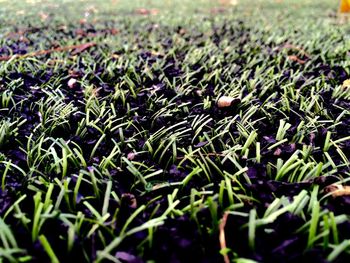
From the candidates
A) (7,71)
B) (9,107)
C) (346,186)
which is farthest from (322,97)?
(7,71)

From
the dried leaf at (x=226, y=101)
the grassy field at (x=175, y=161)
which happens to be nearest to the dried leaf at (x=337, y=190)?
the grassy field at (x=175, y=161)

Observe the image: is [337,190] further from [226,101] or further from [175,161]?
[226,101]

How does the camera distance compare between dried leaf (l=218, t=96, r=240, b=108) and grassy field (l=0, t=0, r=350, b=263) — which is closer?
grassy field (l=0, t=0, r=350, b=263)

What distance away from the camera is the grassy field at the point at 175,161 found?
99 centimetres

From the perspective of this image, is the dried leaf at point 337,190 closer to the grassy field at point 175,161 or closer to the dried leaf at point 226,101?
the grassy field at point 175,161

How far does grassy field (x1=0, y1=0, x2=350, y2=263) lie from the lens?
3.24ft

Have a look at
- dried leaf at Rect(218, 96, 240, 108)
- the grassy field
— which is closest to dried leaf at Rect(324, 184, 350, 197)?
the grassy field

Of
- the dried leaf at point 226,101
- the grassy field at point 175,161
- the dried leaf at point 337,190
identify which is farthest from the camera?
the dried leaf at point 226,101

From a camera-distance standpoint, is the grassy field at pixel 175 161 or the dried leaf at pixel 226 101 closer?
the grassy field at pixel 175 161

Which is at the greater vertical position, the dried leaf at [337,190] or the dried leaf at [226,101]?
the dried leaf at [226,101]

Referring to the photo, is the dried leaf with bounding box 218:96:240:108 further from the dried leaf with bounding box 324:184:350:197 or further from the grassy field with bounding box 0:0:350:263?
the dried leaf with bounding box 324:184:350:197

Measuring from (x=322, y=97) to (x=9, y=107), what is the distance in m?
1.80

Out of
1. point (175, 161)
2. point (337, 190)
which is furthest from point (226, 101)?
point (337, 190)

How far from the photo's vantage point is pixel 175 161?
1.40m
